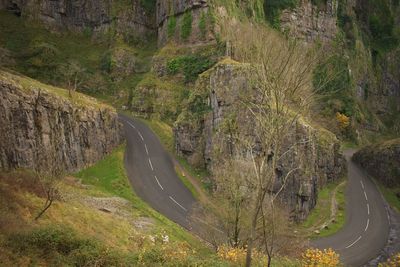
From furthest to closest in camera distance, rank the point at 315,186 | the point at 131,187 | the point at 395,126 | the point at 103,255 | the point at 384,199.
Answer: the point at 395,126
the point at 384,199
the point at 315,186
the point at 131,187
the point at 103,255

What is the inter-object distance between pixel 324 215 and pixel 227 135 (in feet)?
53.0

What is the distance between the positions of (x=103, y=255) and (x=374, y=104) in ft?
334

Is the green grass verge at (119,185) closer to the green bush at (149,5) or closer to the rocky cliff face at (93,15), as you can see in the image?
the rocky cliff face at (93,15)

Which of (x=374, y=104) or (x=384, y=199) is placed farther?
(x=374, y=104)

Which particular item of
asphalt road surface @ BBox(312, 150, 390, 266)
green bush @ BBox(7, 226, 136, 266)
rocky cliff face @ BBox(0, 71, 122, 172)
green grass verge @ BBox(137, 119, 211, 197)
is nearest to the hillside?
green bush @ BBox(7, 226, 136, 266)

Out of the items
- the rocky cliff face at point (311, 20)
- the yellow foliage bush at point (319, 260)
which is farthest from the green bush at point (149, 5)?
the yellow foliage bush at point (319, 260)

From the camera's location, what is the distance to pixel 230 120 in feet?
162

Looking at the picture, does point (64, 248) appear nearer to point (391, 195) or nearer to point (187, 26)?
point (391, 195)

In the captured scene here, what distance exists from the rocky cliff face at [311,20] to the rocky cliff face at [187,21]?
86.0 ft

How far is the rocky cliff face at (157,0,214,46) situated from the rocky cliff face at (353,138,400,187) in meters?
35.1

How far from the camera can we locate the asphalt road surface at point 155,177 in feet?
137

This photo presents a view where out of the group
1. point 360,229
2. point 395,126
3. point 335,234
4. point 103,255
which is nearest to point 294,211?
point 335,234

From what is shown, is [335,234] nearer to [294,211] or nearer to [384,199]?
[294,211]

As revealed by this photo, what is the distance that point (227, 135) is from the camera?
48.9 meters
